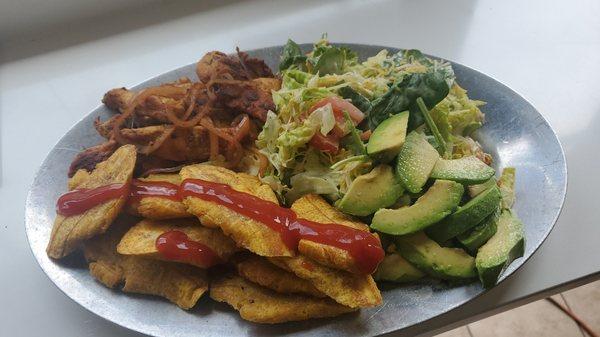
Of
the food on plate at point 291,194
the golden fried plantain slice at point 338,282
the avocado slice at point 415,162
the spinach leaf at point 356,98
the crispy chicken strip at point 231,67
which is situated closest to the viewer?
the golden fried plantain slice at point 338,282

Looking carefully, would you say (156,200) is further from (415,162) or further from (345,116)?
(415,162)

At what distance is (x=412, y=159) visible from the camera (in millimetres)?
1802

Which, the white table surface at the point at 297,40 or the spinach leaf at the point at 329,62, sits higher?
the spinach leaf at the point at 329,62

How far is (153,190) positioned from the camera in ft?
6.10

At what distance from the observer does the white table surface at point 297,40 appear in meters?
1.83

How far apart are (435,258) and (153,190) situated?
975mm

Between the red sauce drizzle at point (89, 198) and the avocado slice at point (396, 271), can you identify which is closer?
the avocado slice at point (396, 271)

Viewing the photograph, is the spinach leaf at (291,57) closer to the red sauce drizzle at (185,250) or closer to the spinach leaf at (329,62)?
the spinach leaf at (329,62)

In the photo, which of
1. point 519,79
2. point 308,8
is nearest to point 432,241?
point 519,79

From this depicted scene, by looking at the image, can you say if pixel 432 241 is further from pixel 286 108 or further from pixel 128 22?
pixel 128 22

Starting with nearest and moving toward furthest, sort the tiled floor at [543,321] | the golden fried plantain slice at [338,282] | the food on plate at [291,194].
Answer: the golden fried plantain slice at [338,282], the food on plate at [291,194], the tiled floor at [543,321]

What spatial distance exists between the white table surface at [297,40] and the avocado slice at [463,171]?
1.17ft

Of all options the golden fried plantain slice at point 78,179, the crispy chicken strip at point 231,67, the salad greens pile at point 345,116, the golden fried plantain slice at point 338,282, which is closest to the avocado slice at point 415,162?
the salad greens pile at point 345,116

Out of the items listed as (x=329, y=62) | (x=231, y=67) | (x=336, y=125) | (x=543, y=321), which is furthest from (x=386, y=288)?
(x=543, y=321)
